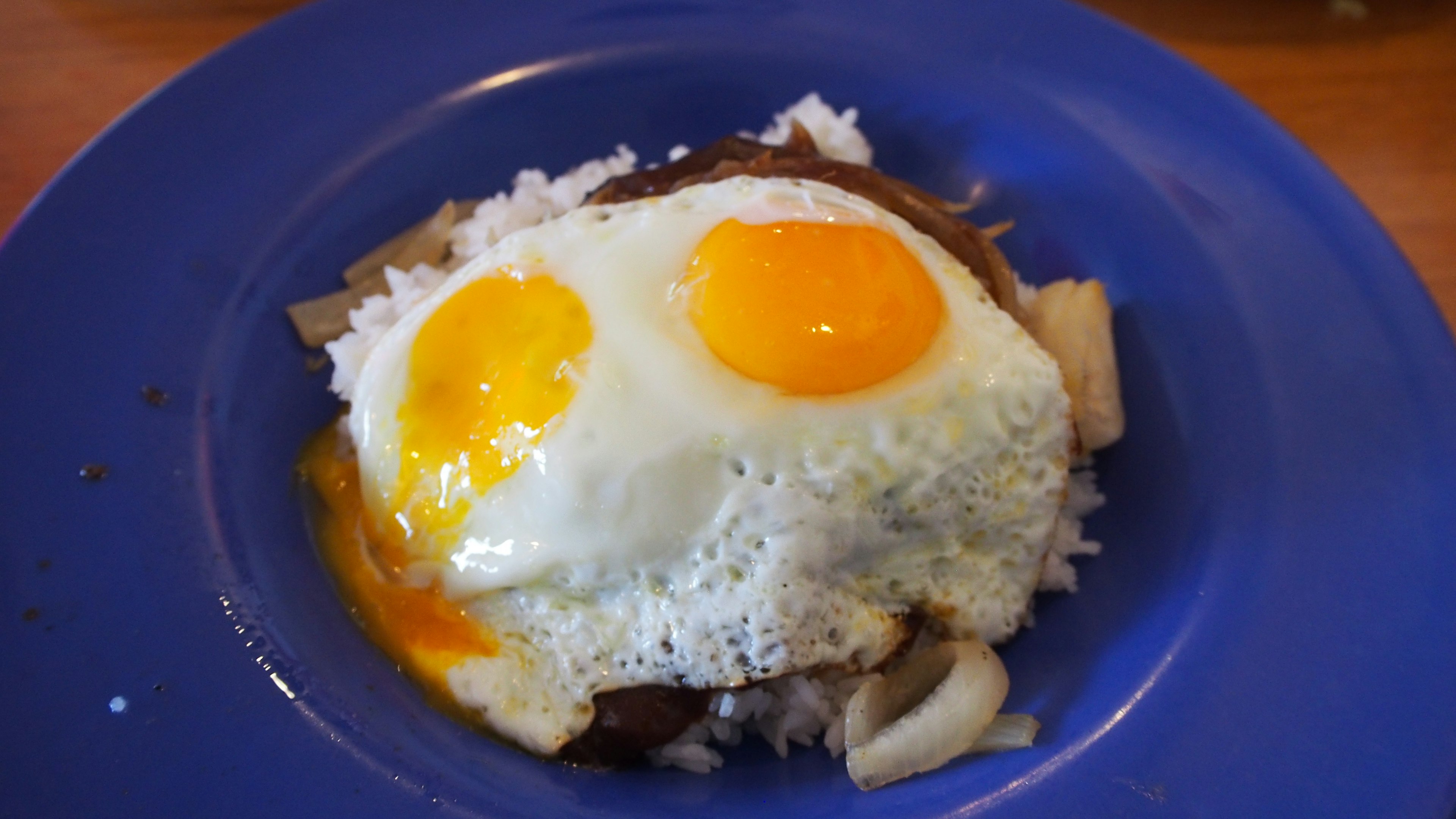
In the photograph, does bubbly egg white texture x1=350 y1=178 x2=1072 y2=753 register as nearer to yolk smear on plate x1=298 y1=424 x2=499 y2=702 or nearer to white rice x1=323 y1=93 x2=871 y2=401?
yolk smear on plate x1=298 y1=424 x2=499 y2=702

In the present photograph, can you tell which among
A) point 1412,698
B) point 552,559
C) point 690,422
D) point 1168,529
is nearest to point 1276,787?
point 1412,698

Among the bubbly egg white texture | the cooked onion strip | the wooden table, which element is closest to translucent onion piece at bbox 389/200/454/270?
the cooked onion strip

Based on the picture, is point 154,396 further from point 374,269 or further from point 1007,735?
point 1007,735

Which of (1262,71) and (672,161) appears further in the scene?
(1262,71)

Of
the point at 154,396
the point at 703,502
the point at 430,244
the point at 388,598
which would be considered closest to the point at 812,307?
the point at 703,502

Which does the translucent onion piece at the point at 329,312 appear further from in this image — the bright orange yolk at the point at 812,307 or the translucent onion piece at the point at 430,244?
the bright orange yolk at the point at 812,307

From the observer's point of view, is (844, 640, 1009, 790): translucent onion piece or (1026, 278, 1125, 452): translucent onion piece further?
(1026, 278, 1125, 452): translucent onion piece
